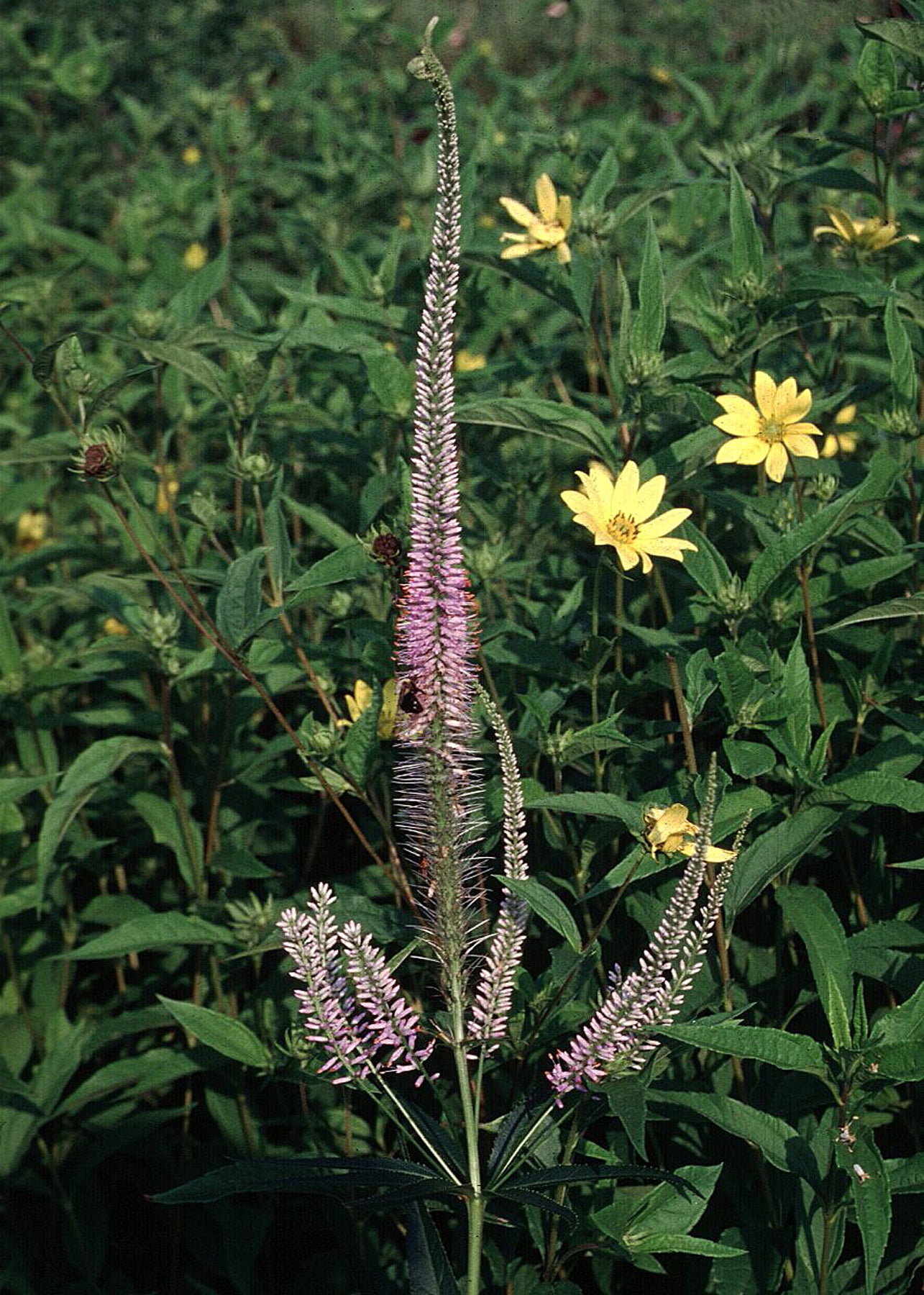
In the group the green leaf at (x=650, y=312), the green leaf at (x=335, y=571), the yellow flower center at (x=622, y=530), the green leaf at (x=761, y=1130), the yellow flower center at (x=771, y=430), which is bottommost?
the green leaf at (x=761, y=1130)

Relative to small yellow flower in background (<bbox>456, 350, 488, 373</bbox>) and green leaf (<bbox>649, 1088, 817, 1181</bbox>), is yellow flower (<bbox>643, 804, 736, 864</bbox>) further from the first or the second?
small yellow flower in background (<bbox>456, 350, 488, 373</bbox>)

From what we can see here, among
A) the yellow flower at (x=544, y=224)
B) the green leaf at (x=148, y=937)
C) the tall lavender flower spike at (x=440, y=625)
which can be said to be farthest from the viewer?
the yellow flower at (x=544, y=224)

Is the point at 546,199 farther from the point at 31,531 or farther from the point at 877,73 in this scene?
the point at 31,531

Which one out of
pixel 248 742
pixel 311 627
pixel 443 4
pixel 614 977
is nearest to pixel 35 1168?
pixel 248 742

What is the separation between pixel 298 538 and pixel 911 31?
5.13ft

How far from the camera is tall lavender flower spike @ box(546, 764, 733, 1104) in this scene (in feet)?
4.71

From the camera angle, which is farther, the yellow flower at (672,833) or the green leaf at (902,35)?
the green leaf at (902,35)

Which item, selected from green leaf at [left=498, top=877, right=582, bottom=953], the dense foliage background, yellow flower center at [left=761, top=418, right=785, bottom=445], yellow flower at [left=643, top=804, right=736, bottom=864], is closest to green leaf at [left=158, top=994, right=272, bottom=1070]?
the dense foliage background

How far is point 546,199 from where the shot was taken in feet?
7.99

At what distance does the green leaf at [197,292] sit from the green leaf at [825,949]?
5.68 ft

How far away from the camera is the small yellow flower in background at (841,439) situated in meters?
2.58

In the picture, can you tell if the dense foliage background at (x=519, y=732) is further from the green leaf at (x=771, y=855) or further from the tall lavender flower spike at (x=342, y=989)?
the tall lavender flower spike at (x=342, y=989)

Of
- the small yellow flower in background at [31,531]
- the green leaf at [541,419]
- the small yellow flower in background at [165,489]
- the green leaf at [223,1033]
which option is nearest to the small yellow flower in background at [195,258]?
the small yellow flower in background at [165,489]

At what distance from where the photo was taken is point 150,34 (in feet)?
22.8
